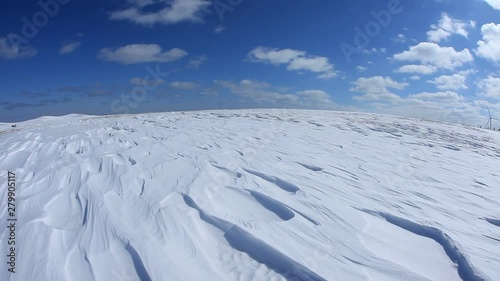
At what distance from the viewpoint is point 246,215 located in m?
3.17

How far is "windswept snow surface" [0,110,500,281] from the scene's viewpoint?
2.33m

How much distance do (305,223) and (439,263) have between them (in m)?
1.22

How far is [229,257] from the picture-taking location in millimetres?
2424

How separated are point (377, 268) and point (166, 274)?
1725 mm

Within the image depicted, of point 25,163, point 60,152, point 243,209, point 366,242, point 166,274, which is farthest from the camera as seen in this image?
point 60,152

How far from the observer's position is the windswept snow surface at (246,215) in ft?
7.63

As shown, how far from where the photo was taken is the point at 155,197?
350 cm

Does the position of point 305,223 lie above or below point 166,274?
above

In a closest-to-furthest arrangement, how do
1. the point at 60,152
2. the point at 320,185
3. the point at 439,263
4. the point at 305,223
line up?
the point at 439,263 < the point at 305,223 < the point at 320,185 < the point at 60,152

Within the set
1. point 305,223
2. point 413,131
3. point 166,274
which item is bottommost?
point 166,274

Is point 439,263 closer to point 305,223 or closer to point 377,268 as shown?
point 377,268

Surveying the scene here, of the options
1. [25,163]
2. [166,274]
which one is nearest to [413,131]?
[166,274]

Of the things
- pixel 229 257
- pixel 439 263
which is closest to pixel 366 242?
pixel 439 263

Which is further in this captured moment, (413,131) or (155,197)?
(413,131)
